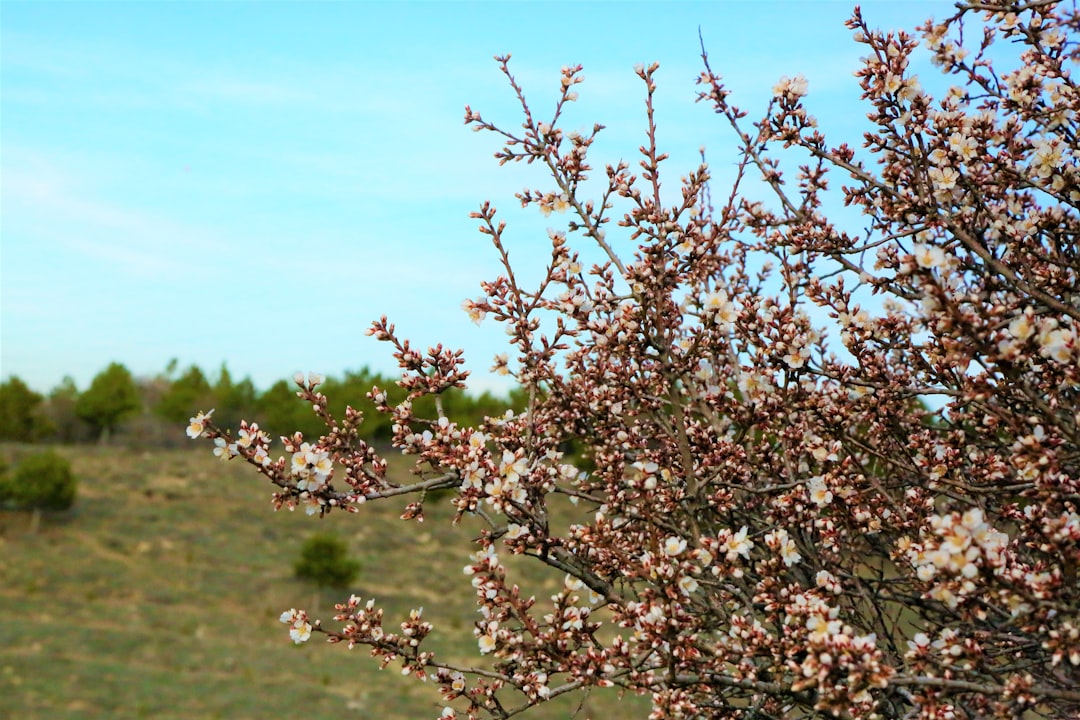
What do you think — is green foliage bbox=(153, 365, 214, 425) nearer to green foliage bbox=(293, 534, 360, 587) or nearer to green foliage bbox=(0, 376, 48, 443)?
green foliage bbox=(0, 376, 48, 443)

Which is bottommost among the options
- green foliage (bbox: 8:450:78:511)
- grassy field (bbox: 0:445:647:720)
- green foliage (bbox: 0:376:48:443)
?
grassy field (bbox: 0:445:647:720)

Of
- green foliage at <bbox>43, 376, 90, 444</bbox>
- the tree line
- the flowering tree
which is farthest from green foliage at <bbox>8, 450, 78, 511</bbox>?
the flowering tree

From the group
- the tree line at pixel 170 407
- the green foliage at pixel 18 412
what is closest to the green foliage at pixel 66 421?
the tree line at pixel 170 407

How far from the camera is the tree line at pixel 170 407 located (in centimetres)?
4803

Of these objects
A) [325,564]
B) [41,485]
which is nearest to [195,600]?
[325,564]

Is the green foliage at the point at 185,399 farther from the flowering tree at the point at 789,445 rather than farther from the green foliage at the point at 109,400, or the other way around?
the flowering tree at the point at 789,445

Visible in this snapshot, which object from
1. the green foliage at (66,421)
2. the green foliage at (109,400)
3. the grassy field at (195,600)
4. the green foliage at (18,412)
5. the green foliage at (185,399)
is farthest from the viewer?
the green foliage at (66,421)

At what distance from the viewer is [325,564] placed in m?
30.0

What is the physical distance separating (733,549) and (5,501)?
3834 centimetres

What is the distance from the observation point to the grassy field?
20.1 meters

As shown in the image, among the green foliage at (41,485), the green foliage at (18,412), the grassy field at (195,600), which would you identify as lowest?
the grassy field at (195,600)

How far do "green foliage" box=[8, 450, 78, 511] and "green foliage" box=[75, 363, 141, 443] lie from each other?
14943 mm

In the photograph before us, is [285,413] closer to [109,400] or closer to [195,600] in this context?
[109,400]

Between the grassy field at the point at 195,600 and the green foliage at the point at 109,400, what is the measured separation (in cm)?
293
